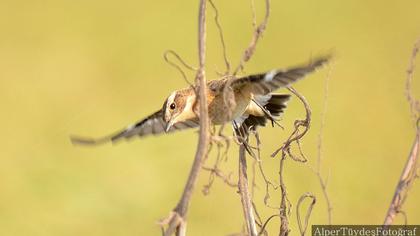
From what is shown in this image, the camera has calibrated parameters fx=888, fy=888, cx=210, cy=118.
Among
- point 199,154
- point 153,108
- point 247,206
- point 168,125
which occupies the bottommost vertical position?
point 247,206

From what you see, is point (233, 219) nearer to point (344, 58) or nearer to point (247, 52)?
point (344, 58)

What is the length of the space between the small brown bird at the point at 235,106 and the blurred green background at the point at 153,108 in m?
1.91

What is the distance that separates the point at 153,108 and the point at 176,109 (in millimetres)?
3915

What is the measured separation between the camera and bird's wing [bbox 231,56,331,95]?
1908 millimetres

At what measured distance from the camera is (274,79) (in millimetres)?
2242

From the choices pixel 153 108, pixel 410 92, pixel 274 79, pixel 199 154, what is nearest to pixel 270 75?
pixel 274 79

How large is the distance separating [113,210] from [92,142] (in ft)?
12.1

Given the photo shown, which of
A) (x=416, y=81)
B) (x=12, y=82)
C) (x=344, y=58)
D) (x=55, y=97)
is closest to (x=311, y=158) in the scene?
(x=416, y=81)

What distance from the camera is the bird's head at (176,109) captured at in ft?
8.65

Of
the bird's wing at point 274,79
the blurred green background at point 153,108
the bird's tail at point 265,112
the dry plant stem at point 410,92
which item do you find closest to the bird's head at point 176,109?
the bird's tail at point 265,112

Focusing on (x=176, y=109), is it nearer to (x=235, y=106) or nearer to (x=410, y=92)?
(x=235, y=106)

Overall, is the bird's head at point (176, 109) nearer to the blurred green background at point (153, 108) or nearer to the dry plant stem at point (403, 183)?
the dry plant stem at point (403, 183)

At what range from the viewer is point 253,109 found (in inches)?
107

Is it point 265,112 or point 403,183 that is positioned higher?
point 265,112
